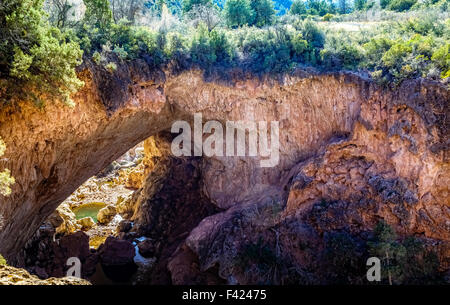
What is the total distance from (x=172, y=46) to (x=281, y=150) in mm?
7167

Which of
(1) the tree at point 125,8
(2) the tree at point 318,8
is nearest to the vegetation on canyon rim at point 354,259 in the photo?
(1) the tree at point 125,8

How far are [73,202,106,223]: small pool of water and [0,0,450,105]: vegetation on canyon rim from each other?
15221mm

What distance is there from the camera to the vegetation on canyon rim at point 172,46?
9219 mm

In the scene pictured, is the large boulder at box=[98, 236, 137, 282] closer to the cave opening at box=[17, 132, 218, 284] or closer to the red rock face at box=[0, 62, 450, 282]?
the cave opening at box=[17, 132, 218, 284]

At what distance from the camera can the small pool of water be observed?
25641 mm

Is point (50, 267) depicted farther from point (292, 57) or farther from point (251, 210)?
point (292, 57)

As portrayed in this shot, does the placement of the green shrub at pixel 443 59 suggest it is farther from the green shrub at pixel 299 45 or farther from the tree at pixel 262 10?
the tree at pixel 262 10

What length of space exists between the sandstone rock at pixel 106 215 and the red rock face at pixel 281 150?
851 cm

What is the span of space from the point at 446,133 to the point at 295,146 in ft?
20.2

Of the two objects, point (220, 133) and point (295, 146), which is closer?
point (295, 146)

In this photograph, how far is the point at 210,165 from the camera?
18.7 metres

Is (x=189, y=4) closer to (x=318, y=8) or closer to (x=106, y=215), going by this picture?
(x=318, y=8)

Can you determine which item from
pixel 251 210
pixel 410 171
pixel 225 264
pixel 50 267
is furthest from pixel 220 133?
pixel 50 267
